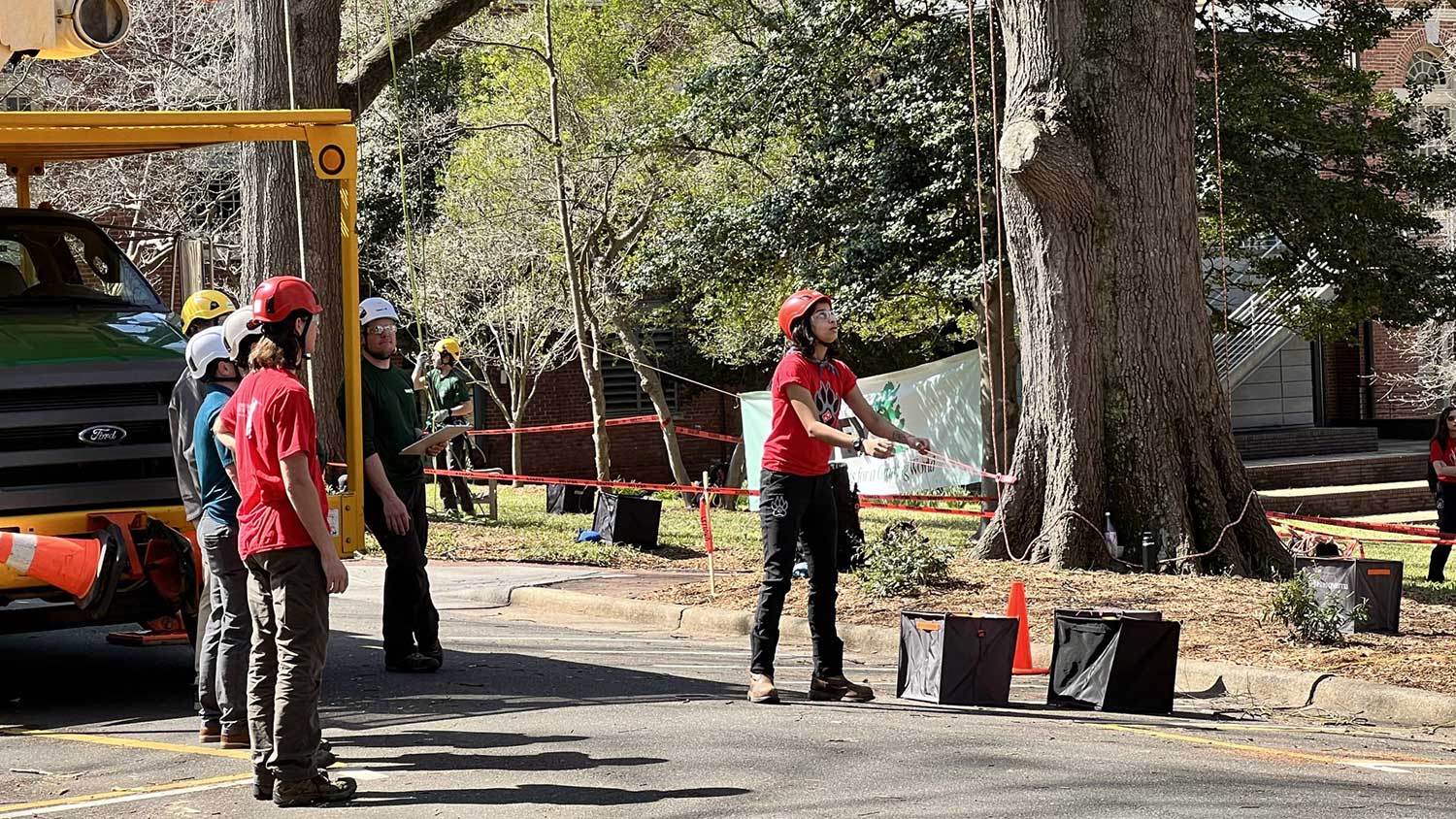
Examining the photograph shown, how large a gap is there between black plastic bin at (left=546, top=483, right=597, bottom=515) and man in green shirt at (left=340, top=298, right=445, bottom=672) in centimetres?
1082

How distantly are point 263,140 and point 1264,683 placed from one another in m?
5.85

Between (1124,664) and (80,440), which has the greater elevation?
(80,440)

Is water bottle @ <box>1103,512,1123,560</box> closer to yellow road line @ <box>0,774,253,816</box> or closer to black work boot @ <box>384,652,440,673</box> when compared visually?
black work boot @ <box>384,652,440,673</box>

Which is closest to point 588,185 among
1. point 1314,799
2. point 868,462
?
point 868,462

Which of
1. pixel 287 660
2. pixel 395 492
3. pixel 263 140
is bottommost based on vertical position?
pixel 287 660

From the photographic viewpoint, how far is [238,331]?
6746mm

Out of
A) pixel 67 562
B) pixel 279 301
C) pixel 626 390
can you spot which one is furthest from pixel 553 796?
pixel 626 390

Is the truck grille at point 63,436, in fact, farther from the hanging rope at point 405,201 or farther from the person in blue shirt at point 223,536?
the hanging rope at point 405,201

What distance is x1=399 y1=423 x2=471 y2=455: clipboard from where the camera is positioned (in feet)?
29.1

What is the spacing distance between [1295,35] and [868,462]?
712cm

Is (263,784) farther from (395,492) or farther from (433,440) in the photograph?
(395,492)

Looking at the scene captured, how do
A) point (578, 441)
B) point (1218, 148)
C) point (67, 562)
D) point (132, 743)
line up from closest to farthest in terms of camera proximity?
point (132, 743)
point (67, 562)
point (1218, 148)
point (578, 441)

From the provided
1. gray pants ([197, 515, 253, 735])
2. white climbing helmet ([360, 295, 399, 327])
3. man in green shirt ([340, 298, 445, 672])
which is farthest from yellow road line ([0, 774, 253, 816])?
white climbing helmet ([360, 295, 399, 327])

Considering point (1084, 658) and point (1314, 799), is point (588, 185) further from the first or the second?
point (1314, 799)
